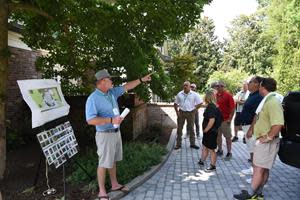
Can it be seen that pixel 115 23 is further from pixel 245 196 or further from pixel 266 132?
pixel 245 196

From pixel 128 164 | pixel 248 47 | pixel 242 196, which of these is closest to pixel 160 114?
pixel 128 164

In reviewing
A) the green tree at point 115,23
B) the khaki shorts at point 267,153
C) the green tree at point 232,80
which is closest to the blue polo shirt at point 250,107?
the khaki shorts at point 267,153

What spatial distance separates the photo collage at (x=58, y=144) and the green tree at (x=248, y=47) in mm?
45874

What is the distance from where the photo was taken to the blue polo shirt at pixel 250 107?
7.33 meters

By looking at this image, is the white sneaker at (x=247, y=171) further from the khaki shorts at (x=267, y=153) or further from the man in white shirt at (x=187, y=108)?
the man in white shirt at (x=187, y=108)

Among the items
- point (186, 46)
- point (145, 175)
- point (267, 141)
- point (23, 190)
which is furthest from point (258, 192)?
point (186, 46)

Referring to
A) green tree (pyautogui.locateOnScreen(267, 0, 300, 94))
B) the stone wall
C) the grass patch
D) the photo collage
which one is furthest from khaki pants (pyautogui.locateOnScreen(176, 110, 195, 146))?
green tree (pyautogui.locateOnScreen(267, 0, 300, 94))

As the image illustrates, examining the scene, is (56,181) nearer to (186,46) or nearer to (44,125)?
(44,125)

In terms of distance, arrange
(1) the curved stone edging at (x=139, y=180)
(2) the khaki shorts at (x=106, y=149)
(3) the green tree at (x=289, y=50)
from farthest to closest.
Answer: (3) the green tree at (x=289, y=50)
(1) the curved stone edging at (x=139, y=180)
(2) the khaki shorts at (x=106, y=149)

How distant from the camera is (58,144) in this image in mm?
6340

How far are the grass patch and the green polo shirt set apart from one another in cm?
266

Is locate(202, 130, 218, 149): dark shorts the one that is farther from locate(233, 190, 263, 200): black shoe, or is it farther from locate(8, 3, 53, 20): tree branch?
locate(8, 3, 53, 20): tree branch

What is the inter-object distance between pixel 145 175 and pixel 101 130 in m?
1.95

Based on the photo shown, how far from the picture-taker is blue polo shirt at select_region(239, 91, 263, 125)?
7332 mm
